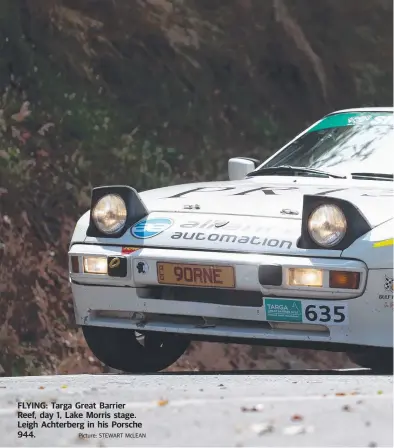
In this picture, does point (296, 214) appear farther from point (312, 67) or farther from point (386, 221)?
point (312, 67)

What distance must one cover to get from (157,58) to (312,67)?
222cm

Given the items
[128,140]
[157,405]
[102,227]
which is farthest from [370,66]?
[157,405]

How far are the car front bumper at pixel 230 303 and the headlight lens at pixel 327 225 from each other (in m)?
0.10

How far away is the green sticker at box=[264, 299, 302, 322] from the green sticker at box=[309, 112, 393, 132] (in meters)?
1.70

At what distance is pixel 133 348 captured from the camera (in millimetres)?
7152

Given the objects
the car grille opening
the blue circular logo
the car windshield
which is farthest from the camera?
the car windshield

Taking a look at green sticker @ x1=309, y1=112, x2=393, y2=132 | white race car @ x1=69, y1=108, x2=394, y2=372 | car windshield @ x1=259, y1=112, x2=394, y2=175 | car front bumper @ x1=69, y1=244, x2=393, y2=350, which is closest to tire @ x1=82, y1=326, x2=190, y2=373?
white race car @ x1=69, y1=108, x2=394, y2=372

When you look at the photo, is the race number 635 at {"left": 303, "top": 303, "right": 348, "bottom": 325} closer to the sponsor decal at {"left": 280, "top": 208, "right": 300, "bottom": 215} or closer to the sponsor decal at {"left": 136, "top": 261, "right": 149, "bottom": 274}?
the sponsor decal at {"left": 280, "top": 208, "right": 300, "bottom": 215}

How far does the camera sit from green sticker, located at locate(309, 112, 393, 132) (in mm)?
7684

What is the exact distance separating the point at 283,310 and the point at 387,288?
1.64 ft

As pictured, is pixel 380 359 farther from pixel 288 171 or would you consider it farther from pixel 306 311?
pixel 288 171

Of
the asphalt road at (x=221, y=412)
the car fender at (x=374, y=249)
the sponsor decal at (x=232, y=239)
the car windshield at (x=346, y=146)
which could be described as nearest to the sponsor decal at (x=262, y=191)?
the sponsor decal at (x=232, y=239)

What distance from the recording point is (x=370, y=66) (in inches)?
627

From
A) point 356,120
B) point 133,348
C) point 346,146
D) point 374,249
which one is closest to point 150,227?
point 133,348
